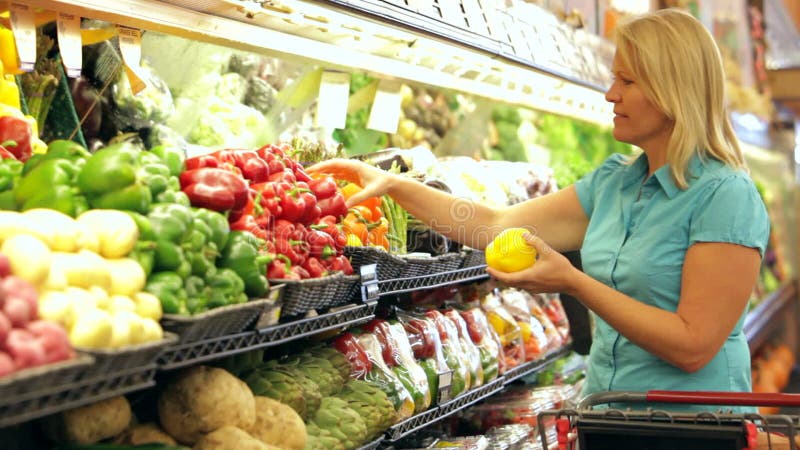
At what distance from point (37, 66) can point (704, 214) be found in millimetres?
1800

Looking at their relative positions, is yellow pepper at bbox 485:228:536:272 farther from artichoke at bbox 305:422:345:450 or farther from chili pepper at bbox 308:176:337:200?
artichoke at bbox 305:422:345:450

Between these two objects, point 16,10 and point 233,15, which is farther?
point 233,15

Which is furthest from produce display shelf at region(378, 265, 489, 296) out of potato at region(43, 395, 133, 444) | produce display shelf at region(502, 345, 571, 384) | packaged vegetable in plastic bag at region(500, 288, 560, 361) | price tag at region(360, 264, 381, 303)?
potato at region(43, 395, 133, 444)

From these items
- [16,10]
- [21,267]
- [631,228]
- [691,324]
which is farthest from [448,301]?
[21,267]

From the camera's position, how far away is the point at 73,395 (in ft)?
4.61

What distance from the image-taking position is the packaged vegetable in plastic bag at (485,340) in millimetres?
3354

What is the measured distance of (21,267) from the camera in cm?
146

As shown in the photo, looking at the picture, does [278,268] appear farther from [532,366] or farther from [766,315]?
[766,315]

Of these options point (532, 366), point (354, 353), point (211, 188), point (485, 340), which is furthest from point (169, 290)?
point (532, 366)

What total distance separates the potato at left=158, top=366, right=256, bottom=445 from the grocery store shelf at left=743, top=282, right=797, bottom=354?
4702 mm

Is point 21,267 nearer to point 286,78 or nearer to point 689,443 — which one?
point 689,443

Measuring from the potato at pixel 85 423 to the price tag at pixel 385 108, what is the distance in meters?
2.08

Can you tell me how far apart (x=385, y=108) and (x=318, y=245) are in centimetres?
156

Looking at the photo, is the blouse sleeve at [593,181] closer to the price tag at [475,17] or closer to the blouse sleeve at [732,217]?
the blouse sleeve at [732,217]
